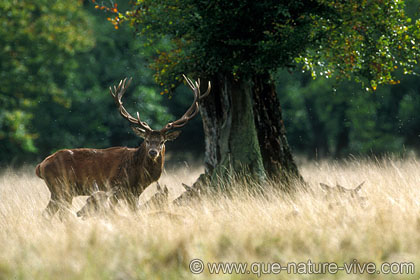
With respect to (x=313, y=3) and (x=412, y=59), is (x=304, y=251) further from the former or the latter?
(x=412, y=59)

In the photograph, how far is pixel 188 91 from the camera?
88.6ft

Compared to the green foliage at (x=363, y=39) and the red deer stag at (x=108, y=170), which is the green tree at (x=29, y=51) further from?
the green foliage at (x=363, y=39)

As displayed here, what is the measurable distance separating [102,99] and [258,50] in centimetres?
1396

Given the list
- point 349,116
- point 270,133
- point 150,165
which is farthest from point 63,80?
point 150,165

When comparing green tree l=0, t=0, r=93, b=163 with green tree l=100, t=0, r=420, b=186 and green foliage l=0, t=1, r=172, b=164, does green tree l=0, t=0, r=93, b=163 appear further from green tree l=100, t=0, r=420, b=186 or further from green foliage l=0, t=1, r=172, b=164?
green tree l=100, t=0, r=420, b=186

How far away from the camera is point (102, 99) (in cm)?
2406

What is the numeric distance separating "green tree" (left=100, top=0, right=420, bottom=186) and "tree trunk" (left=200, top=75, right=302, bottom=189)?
20 mm

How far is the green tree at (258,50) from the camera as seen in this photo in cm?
1093

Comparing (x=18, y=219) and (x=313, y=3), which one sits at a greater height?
(x=313, y=3)

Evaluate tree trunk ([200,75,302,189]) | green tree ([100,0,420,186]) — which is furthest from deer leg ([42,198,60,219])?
green tree ([100,0,420,186])

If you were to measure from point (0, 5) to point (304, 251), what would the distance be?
15.9 m

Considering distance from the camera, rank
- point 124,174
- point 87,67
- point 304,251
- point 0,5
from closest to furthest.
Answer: point 304,251
point 124,174
point 0,5
point 87,67

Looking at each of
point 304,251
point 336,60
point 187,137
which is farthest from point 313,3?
point 187,137

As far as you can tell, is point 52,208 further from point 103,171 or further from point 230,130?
point 230,130
